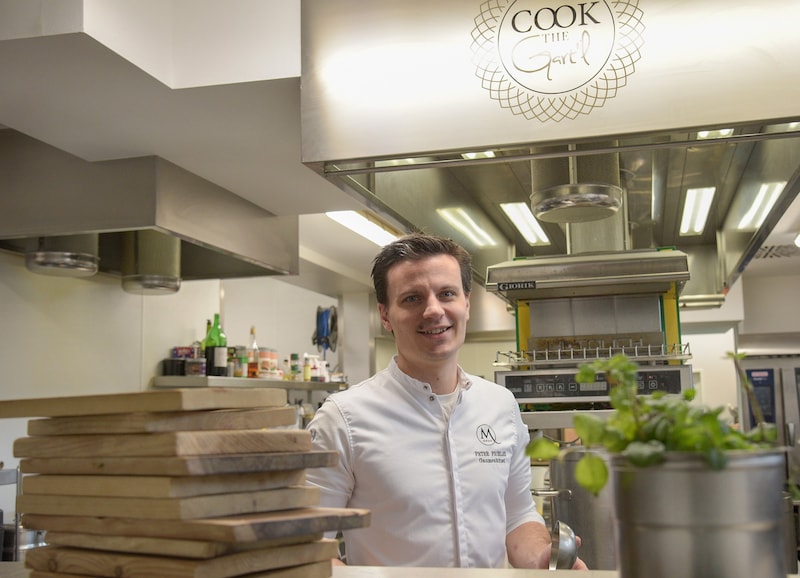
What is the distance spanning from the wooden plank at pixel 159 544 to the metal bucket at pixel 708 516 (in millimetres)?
405

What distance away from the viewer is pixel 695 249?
5789 mm

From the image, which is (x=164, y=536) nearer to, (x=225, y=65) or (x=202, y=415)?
(x=202, y=415)

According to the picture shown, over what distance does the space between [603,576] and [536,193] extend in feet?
5.64

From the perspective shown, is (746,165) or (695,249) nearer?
(746,165)

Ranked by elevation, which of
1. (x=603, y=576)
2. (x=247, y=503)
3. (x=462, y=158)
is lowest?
(x=603, y=576)

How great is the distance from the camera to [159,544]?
2.91 feet

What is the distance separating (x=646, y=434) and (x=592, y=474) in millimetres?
68

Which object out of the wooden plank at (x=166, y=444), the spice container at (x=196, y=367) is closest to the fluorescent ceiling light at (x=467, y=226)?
the spice container at (x=196, y=367)

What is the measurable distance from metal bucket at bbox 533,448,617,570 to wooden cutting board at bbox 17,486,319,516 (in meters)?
1.66

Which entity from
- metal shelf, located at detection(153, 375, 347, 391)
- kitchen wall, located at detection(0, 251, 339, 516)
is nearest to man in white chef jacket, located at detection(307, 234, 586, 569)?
kitchen wall, located at detection(0, 251, 339, 516)

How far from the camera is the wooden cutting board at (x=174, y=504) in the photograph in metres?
0.88

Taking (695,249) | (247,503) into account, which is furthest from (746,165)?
(695,249)

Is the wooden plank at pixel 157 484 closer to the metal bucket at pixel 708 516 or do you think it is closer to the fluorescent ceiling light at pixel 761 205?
the metal bucket at pixel 708 516

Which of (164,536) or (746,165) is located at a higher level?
(746,165)
